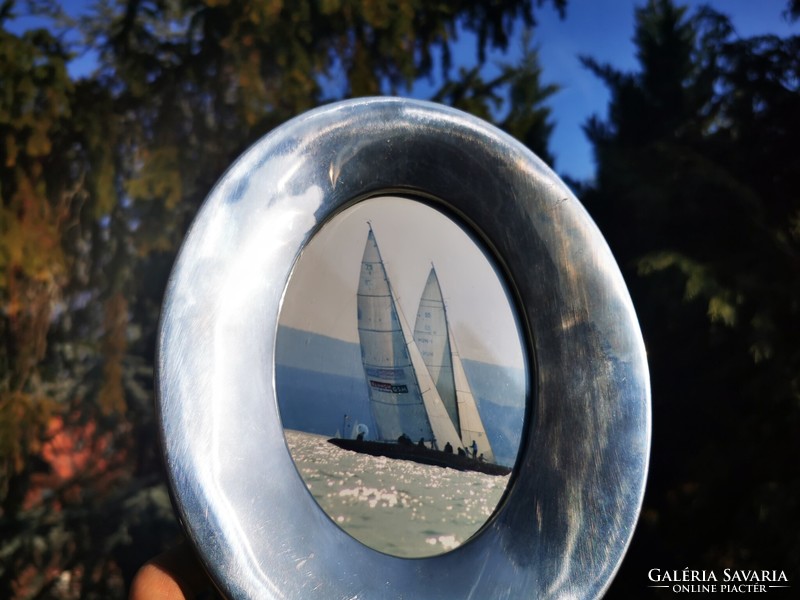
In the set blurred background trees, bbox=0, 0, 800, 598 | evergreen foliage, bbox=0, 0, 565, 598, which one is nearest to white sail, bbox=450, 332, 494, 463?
blurred background trees, bbox=0, 0, 800, 598

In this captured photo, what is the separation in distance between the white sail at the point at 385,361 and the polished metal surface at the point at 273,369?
0.25 ft

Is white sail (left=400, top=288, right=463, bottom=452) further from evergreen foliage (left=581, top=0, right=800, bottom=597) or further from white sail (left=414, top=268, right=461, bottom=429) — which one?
evergreen foliage (left=581, top=0, right=800, bottom=597)

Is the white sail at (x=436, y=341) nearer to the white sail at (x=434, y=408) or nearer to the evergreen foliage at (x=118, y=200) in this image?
the white sail at (x=434, y=408)

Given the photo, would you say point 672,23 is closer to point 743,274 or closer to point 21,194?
point 743,274

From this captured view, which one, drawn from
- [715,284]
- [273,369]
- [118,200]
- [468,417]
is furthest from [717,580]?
[118,200]

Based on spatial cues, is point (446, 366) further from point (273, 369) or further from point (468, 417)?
point (273, 369)

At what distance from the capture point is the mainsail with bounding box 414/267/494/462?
2.19ft

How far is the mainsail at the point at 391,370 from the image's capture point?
2.10ft

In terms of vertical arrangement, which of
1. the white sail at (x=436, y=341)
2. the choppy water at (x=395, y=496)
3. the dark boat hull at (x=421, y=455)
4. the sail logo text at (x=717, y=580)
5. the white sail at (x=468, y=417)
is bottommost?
the sail logo text at (x=717, y=580)

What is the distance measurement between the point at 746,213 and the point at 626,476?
1.42 meters

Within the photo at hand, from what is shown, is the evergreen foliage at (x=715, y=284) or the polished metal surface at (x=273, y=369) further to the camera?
the evergreen foliage at (x=715, y=284)

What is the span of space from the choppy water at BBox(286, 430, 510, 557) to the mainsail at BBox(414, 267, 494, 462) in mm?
39

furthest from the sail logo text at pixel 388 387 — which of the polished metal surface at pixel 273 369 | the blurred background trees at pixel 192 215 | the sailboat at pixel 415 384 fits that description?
the blurred background trees at pixel 192 215

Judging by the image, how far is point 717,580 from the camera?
5.78 feet
